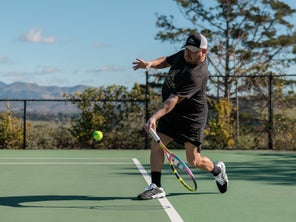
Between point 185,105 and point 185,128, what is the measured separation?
0.28 meters

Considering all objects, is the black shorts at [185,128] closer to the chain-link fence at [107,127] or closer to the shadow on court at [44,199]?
the shadow on court at [44,199]

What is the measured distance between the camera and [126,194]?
6.99 meters

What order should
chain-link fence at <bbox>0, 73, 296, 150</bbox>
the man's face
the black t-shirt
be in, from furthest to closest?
chain-link fence at <bbox>0, 73, 296, 150</bbox> < the man's face < the black t-shirt

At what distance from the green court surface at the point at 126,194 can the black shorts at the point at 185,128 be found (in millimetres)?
749

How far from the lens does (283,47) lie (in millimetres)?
26688

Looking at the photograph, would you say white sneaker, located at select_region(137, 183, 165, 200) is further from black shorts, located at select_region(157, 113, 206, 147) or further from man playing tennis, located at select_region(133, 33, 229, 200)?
black shorts, located at select_region(157, 113, 206, 147)

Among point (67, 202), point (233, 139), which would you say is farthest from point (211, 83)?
point (67, 202)

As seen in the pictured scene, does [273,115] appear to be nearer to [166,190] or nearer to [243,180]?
[243,180]

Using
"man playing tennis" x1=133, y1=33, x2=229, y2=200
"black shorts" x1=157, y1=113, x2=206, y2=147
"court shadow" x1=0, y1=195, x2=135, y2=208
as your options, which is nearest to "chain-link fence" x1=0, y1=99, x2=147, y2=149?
"court shadow" x1=0, y1=195, x2=135, y2=208

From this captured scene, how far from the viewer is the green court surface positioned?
5609 millimetres

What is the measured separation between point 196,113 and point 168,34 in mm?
19182

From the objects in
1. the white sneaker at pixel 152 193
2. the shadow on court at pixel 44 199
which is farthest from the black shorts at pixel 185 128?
the shadow on court at pixel 44 199

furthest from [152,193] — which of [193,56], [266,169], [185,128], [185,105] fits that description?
[266,169]

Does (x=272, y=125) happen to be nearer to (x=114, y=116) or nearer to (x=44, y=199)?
(x=114, y=116)
